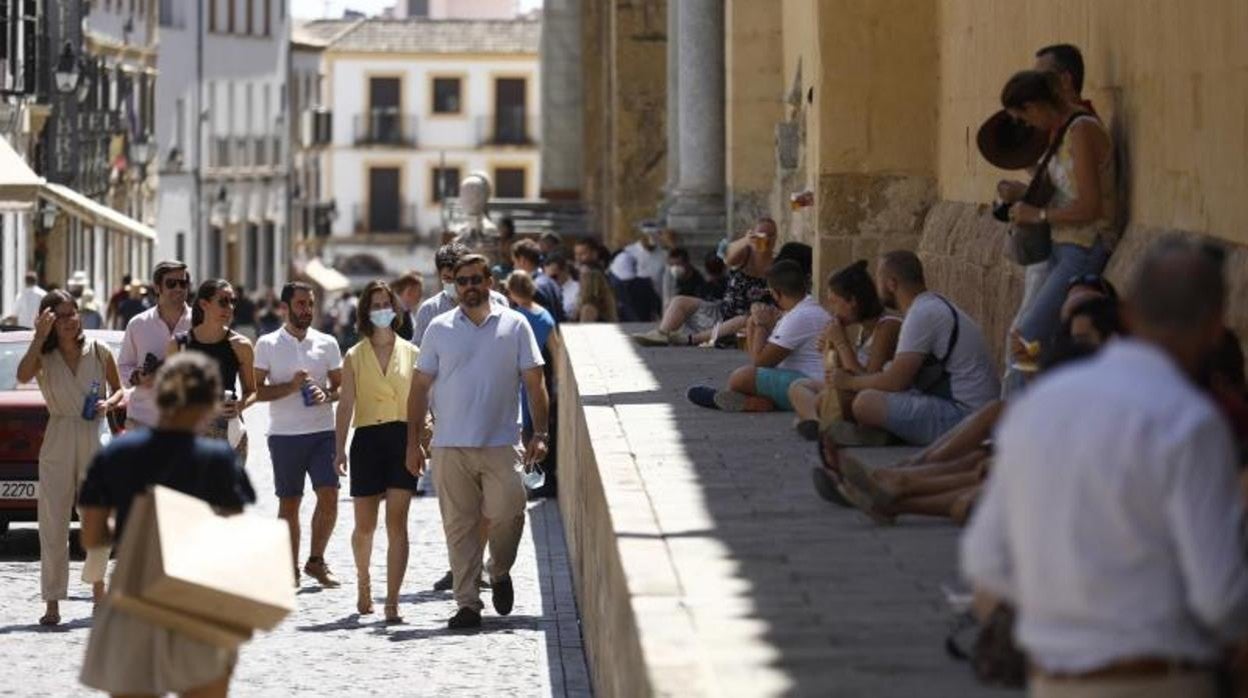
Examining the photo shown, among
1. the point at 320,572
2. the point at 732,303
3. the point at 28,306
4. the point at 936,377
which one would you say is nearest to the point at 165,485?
the point at 936,377

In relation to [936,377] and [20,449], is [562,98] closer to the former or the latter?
[20,449]

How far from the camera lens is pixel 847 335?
13406 mm

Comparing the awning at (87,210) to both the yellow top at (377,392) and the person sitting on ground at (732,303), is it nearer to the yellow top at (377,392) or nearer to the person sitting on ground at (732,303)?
the person sitting on ground at (732,303)

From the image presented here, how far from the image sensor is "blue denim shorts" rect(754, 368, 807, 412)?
14.6 meters

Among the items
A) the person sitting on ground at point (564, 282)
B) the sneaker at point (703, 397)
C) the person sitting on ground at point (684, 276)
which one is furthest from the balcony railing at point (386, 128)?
the sneaker at point (703, 397)

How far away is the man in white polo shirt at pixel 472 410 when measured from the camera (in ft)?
44.4

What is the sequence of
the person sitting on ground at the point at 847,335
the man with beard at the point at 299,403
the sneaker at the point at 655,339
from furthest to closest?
the sneaker at the point at 655,339
the man with beard at the point at 299,403
the person sitting on ground at the point at 847,335

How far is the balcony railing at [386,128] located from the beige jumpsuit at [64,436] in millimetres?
85003

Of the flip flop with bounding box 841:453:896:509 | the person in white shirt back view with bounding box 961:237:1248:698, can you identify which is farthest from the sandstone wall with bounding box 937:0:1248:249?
the person in white shirt back view with bounding box 961:237:1248:698

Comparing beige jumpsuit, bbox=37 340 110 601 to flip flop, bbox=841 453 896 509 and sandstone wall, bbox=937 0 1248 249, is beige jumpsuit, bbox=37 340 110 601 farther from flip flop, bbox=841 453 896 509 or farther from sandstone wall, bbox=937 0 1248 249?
flip flop, bbox=841 453 896 509

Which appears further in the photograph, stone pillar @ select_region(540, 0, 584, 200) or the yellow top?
stone pillar @ select_region(540, 0, 584, 200)

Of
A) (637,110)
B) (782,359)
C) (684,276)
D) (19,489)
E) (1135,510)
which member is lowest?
(19,489)

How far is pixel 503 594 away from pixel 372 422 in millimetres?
987

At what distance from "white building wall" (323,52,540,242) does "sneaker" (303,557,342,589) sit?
273 ft
